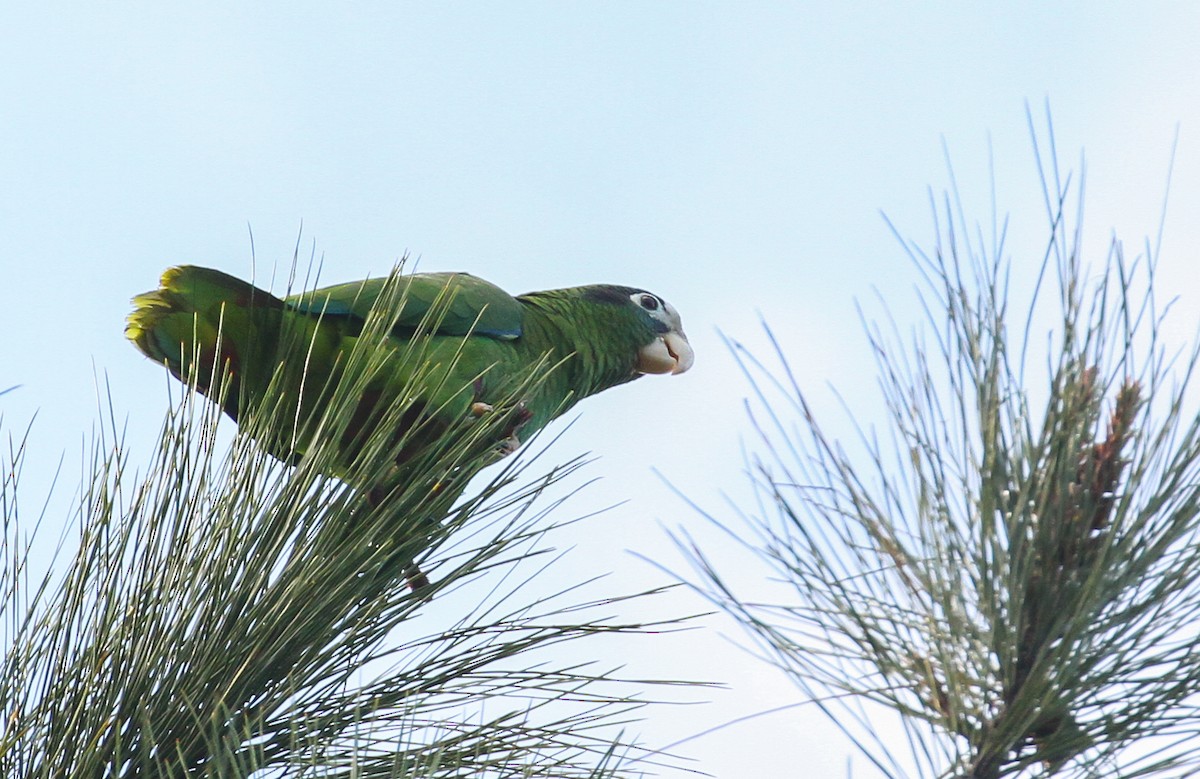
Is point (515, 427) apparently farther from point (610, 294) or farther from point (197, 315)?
point (610, 294)

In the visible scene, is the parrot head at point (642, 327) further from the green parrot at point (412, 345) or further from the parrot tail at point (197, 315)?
the parrot tail at point (197, 315)

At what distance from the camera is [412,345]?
224 centimetres

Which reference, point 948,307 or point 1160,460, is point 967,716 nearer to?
point 1160,460

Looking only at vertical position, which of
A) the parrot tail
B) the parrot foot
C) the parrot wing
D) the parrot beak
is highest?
the parrot beak

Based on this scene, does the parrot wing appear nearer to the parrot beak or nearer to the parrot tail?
the parrot tail

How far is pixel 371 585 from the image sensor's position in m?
2.15

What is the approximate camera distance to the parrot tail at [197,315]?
288cm

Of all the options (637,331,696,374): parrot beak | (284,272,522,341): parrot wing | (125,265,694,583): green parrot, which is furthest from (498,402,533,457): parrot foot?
(637,331,696,374): parrot beak

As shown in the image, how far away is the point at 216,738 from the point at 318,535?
0.47 meters

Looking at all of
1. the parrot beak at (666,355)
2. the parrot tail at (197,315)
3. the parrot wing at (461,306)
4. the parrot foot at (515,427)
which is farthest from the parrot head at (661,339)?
the parrot tail at (197,315)

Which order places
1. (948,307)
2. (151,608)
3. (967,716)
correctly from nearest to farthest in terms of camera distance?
(967,716), (948,307), (151,608)

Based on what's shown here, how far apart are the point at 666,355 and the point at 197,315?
2.06 metres

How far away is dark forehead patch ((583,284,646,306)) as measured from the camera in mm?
4453

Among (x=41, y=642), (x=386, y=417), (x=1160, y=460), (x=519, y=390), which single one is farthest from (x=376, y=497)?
(x=1160, y=460)
